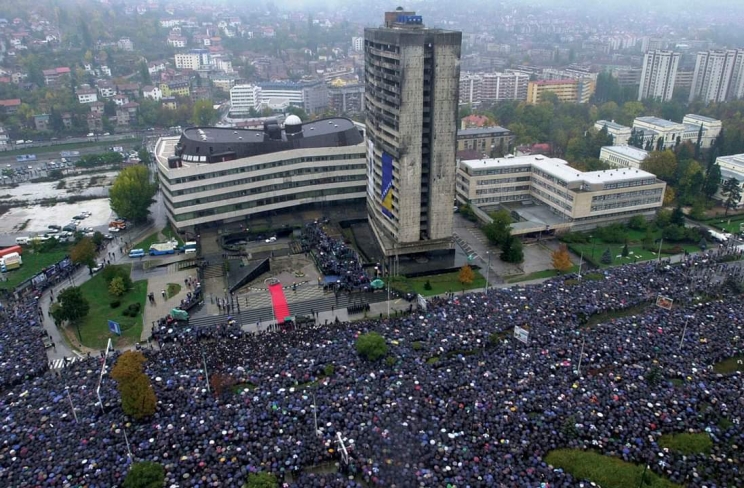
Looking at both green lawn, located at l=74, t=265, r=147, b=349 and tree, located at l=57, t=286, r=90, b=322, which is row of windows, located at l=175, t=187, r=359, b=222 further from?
tree, located at l=57, t=286, r=90, b=322

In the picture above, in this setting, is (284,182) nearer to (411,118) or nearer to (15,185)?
(411,118)

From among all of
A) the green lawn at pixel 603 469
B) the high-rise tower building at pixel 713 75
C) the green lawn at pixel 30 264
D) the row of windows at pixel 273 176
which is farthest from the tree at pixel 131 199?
the high-rise tower building at pixel 713 75

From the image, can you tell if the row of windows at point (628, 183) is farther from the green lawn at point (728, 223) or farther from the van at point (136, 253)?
the van at point (136, 253)

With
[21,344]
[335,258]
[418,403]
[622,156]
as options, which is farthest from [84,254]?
[622,156]

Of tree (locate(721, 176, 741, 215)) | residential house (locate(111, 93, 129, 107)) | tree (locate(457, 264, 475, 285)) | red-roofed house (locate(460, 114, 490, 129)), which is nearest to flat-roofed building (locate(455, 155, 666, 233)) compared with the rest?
tree (locate(721, 176, 741, 215))

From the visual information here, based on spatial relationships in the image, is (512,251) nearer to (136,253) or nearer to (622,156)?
(136,253)
